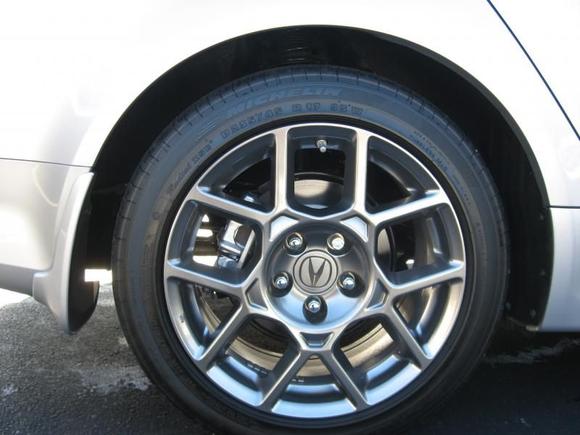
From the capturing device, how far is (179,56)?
1.50 m

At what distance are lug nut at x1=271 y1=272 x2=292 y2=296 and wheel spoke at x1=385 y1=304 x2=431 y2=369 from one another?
0.91 ft

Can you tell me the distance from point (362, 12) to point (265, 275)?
72cm

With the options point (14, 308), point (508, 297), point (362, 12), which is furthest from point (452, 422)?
point (14, 308)

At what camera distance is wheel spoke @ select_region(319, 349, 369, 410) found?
1634 millimetres

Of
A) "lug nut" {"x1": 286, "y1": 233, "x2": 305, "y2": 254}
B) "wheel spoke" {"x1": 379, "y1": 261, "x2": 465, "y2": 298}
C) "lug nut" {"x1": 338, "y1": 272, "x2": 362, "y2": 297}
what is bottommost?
"lug nut" {"x1": 338, "y1": 272, "x2": 362, "y2": 297}

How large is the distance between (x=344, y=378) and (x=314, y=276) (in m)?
0.29

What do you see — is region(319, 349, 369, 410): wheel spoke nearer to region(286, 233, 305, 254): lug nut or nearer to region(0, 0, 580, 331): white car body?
region(286, 233, 305, 254): lug nut

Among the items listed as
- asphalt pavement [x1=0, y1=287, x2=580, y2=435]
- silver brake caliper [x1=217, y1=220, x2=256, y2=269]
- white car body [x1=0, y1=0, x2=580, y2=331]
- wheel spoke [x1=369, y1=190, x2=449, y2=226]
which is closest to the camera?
white car body [x1=0, y1=0, x2=580, y2=331]

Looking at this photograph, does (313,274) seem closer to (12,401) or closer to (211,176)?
(211,176)

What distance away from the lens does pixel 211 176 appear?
1.57 m

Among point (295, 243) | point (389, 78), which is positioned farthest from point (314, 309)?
point (389, 78)

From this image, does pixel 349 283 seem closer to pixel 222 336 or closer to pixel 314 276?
pixel 314 276

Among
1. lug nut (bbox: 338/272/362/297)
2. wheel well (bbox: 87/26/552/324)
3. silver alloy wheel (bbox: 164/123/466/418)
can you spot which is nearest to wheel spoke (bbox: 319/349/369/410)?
silver alloy wheel (bbox: 164/123/466/418)

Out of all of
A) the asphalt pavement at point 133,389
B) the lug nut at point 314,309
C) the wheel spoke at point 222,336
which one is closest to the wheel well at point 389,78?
the asphalt pavement at point 133,389
